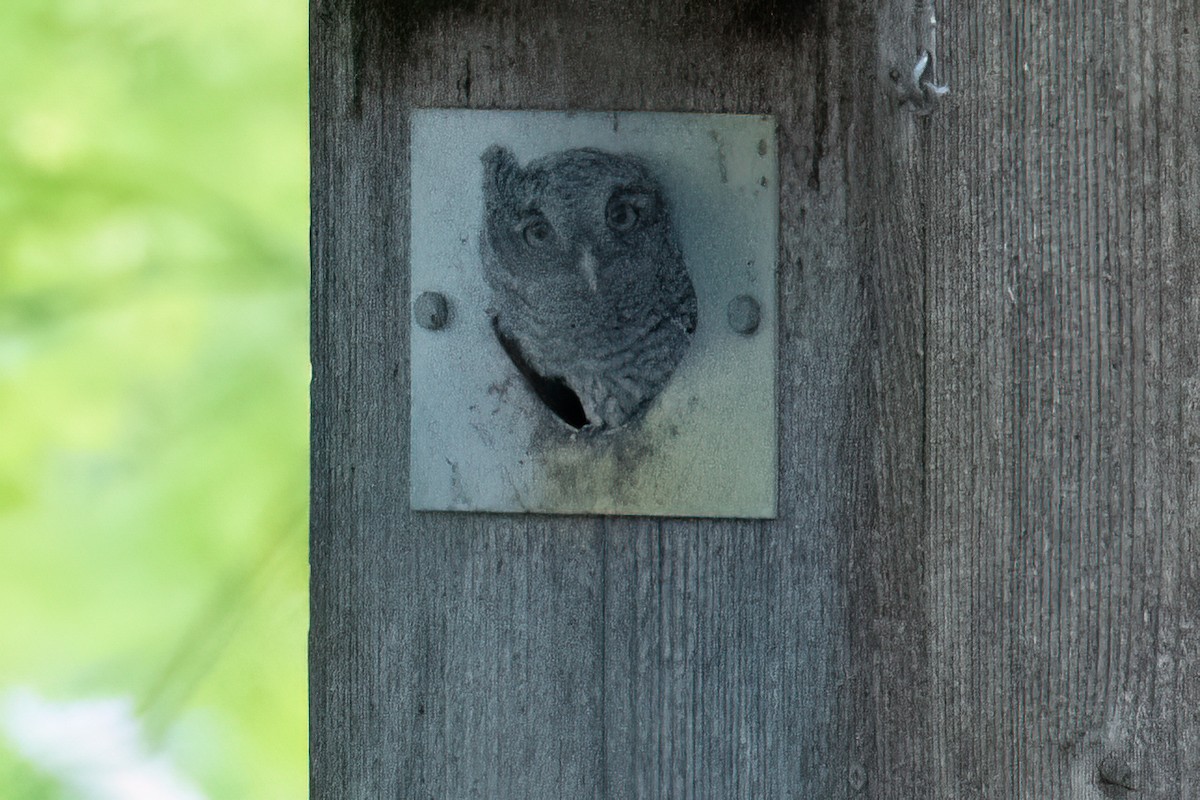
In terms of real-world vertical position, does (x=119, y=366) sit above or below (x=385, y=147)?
below

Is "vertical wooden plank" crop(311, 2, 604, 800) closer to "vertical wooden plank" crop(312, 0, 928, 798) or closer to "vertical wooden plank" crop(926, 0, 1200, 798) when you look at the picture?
"vertical wooden plank" crop(312, 0, 928, 798)

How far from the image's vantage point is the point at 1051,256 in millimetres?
973

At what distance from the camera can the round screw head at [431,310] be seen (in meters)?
0.97

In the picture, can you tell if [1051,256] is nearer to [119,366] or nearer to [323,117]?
[323,117]

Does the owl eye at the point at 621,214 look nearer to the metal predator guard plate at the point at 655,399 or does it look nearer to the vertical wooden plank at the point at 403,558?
the metal predator guard plate at the point at 655,399

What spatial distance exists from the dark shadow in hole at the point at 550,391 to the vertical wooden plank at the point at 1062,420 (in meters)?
0.29

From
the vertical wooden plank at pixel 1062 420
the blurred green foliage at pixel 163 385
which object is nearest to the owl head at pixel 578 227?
the vertical wooden plank at pixel 1062 420

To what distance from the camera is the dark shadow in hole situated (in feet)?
3.19

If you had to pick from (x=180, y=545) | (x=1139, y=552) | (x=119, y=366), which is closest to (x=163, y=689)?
(x=180, y=545)

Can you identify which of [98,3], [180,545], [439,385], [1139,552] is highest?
[98,3]

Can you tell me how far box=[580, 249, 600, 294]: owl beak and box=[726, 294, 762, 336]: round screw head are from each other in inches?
4.6

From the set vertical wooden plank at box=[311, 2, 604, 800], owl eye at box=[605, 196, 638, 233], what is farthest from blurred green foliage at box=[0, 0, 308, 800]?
owl eye at box=[605, 196, 638, 233]

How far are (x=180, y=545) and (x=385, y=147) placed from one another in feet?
4.37

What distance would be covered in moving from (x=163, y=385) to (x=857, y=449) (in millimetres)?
1518
